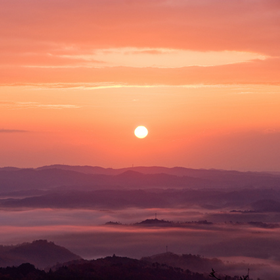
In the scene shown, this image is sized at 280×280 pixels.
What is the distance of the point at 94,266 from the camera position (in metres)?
163

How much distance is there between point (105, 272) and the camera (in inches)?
6255

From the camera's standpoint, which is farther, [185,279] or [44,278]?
[185,279]

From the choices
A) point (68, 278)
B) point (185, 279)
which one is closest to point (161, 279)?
point (185, 279)

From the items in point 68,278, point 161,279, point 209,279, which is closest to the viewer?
point 68,278

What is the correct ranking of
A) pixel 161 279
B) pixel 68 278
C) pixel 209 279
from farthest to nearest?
pixel 209 279, pixel 161 279, pixel 68 278

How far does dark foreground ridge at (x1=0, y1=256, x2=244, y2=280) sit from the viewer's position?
15238 cm

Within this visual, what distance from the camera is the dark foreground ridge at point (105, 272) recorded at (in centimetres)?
15238

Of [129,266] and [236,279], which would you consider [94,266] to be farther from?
[236,279]

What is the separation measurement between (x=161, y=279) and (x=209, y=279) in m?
22.0

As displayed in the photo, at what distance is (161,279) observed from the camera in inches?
6289

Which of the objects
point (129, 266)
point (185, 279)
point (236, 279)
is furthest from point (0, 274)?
point (236, 279)

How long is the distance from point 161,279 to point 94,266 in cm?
2046

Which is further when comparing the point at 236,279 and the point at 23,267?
the point at 236,279

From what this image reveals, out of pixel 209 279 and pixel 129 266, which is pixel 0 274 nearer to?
pixel 129 266
